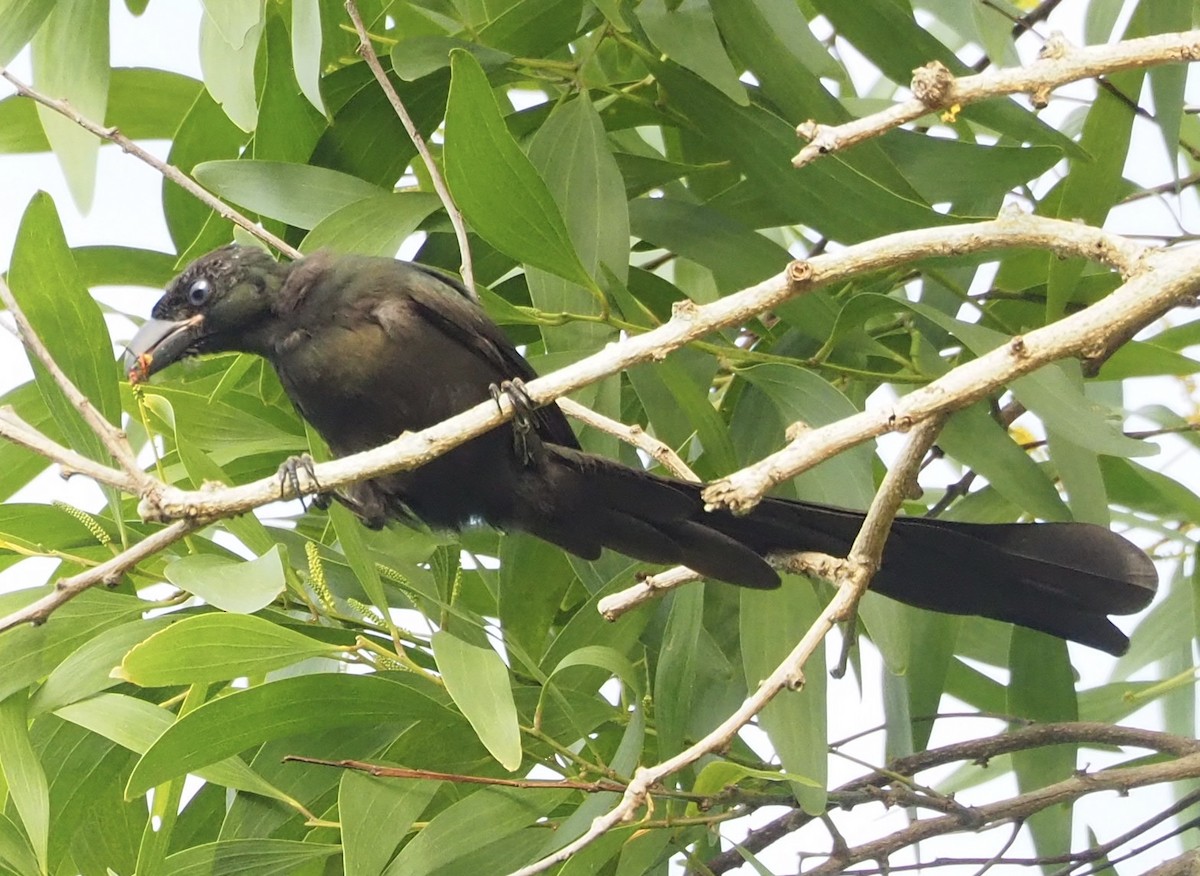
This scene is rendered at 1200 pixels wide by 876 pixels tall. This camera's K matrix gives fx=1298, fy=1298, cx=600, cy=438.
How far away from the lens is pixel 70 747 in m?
1.58

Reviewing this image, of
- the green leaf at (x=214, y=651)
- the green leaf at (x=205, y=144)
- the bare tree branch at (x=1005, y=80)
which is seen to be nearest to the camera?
the bare tree branch at (x=1005, y=80)

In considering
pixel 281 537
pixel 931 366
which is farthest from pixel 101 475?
pixel 931 366

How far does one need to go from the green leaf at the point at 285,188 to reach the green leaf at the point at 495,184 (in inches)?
11.1

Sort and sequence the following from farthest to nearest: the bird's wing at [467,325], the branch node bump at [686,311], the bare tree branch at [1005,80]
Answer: the bird's wing at [467,325]
the branch node bump at [686,311]
the bare tree branch at [1005,80]

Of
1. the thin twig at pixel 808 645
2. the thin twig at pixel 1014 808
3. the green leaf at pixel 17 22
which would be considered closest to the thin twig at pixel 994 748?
the thin twig at pixel 1014 808

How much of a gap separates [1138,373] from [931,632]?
437 millimetres

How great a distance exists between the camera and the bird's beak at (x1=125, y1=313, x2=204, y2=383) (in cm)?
177

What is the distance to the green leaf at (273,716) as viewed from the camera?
1.32 m

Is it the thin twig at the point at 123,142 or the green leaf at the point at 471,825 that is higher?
the thin twig at the point at 123,142

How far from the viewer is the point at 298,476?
1.57 metres

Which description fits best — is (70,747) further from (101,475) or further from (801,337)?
(801,337)

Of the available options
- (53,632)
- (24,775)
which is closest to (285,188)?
(53,632)

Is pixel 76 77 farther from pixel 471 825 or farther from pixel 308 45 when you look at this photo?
pixel 471 825

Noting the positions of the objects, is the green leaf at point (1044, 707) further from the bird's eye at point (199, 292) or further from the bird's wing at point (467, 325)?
the bird's eye at point (199, 292)
